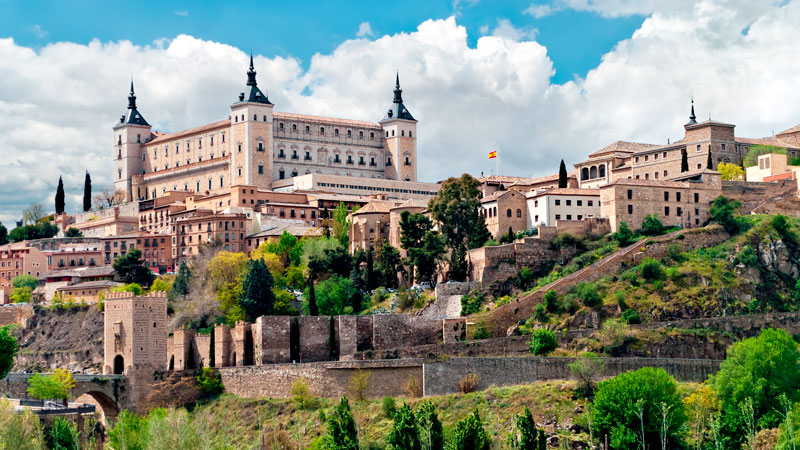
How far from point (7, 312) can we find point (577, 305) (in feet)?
152

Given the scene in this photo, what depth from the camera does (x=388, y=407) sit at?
6706 cm

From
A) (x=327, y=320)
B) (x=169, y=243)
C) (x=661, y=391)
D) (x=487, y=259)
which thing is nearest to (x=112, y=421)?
(x=327, y=320)

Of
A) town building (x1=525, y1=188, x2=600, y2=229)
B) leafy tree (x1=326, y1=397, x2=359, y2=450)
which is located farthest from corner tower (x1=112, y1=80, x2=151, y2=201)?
leafy tree (x1=326, y1=397, x2=359, y2=450)

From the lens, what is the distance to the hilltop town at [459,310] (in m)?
64.8

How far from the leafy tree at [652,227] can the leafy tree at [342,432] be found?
98.5ft

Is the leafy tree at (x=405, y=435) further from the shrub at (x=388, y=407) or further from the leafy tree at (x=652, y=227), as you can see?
the leafy tree at (x=652, y=227)

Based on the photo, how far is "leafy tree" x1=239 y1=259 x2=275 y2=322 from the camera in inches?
3287

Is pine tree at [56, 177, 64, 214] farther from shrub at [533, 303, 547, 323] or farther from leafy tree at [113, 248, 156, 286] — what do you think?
shrub at [533, 303, 547, 323]

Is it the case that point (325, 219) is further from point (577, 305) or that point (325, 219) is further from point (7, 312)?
point (577, 305)

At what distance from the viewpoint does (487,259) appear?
8219 cm

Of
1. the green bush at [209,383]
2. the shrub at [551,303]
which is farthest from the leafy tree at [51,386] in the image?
the shrub at [551,303]

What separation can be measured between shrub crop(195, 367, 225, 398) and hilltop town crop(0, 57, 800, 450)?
0.09 metres

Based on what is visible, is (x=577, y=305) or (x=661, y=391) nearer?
(x=661, y=391)

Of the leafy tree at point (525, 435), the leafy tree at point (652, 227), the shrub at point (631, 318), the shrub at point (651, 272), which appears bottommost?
the leafy tree at point (525, 435)
